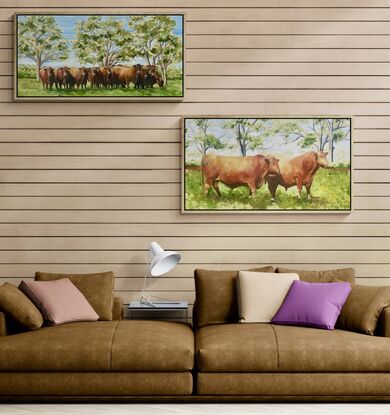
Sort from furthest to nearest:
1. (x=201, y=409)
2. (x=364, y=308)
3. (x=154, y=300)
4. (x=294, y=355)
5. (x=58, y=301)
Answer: (x=154, y=300) < (x=58, y=301) < (x=364, y=308) < (x=294, y=355) < (x=201, y=409)

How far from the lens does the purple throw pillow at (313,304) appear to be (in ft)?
16.4

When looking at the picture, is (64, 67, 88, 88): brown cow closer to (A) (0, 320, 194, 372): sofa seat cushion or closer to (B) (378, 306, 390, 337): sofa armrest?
(A) (0, 320, 194, 372): sofa seat cushion

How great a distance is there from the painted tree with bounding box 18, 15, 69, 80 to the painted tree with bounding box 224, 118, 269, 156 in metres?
1.51

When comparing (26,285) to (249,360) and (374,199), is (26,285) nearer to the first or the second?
(249,360)

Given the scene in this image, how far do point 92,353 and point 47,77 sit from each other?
2.46m

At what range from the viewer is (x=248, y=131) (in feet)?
19.2

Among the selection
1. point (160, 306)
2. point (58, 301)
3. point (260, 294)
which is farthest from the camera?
point (160, 306)

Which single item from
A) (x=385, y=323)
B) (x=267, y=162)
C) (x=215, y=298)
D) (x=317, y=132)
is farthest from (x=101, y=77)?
(x=385, y=323)

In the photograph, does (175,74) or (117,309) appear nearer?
(117,309)

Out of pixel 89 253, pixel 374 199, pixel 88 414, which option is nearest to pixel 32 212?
pixel 89 253

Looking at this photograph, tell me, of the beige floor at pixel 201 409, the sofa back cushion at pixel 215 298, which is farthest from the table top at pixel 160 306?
the beige floor at pixel 201 409

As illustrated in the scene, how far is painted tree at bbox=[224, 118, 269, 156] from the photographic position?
5855 mm

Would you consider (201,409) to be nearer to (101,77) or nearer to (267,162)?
(267,162)

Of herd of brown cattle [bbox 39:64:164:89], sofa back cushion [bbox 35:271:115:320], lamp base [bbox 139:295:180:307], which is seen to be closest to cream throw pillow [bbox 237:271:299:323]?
lamp base [bbox 139:295:180:307]
